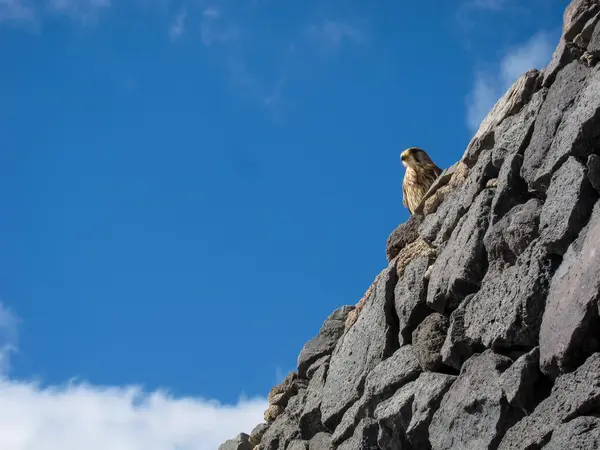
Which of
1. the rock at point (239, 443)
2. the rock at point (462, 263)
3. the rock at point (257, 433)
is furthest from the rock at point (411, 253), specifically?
the rock at point (239, 443)

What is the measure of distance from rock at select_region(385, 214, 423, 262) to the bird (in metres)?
0.46

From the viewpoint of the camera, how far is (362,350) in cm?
499

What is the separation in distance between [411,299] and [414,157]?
1744 millimetres

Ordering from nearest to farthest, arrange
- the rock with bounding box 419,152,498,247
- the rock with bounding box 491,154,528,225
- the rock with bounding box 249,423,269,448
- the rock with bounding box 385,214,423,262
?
the rock with bounding box 491,154,528,225 → the rock with bounding box 419,152,498,247 → the rock with bounding box 385,214,423,262 → the rock with bounding box 249,423,269,448

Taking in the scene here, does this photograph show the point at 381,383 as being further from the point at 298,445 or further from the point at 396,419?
the point at 298,445

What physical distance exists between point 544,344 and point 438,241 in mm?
1364

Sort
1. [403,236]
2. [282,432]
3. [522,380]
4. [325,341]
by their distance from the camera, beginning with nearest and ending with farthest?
[522,380] → [403,236] → [282,432] → [325,341]

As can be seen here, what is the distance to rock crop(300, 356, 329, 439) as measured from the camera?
17.2 ft

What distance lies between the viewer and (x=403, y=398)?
4227 millimetres

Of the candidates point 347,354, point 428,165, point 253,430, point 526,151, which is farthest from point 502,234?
point 253,430

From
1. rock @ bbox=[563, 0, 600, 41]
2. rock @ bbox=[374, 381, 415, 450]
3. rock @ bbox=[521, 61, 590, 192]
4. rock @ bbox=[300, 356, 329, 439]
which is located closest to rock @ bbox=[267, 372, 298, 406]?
rock @ bbox=[300, 356, 329, 439]

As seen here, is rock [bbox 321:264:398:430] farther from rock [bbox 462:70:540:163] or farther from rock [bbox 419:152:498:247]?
rock [bbox 462:70:540:163]

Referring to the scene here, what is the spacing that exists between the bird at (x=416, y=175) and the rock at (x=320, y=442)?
4.91 feet

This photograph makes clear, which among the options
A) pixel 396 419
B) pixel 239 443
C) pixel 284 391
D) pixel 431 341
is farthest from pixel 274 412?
pixel 431 341
